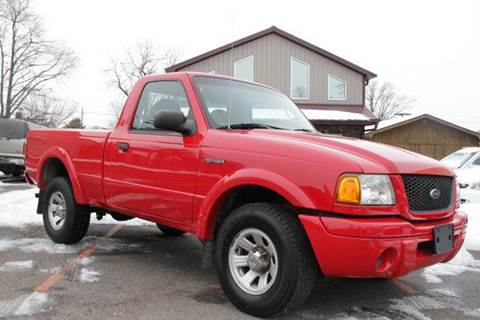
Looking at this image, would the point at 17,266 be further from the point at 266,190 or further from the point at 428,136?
the point at 428,136

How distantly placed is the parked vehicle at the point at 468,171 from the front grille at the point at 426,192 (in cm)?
710

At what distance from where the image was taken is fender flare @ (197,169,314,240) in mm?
3439

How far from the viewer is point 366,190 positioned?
3.30 m

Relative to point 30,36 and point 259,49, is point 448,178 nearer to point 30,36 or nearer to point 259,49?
point 259,49

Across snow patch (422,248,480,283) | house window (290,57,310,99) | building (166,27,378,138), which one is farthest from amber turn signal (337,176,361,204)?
house window (290,57,310,99)

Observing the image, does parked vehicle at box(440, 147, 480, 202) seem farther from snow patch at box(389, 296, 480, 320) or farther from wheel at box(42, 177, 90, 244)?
wheel at box(42, 177, 90, 244)

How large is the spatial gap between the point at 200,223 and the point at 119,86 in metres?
49.9

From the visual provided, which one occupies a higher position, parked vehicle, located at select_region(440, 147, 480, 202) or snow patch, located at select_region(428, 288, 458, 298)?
parked vehicle, located at select_region(440, 147, 480, 202)

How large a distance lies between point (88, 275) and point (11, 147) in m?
12.0

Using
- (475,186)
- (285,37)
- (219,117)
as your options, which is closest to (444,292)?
(219,117)

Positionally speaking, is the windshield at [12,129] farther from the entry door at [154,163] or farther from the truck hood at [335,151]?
the truck hood at [335,151]

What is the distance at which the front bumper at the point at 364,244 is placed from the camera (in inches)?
126

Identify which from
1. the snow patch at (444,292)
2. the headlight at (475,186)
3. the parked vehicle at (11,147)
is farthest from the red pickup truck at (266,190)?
the parked vehicle at (11,147)

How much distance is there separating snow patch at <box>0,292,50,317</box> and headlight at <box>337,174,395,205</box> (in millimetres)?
2418
